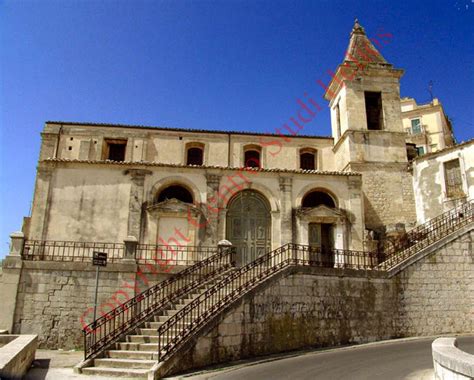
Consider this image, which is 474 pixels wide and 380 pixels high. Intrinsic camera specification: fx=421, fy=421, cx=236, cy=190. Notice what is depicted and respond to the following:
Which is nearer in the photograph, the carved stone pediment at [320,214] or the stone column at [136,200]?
the stone column at [136,200]

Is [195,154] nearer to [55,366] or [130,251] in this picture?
[130,251]

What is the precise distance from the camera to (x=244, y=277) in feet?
42.9

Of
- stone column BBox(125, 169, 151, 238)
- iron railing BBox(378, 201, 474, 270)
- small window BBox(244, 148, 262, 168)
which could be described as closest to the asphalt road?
iron railing BBox(378, 201, 474, 270)

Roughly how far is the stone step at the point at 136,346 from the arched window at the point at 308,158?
18.2m

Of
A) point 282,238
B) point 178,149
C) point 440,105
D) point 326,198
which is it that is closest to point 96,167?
point 178,149

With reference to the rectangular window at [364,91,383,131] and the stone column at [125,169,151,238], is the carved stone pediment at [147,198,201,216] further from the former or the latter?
the rectangular window at [364,91,383,131]

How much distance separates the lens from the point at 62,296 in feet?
46.2

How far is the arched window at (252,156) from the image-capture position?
25953 mm

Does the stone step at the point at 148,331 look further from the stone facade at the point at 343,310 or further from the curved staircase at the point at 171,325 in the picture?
the stone facade at the point at 343,310

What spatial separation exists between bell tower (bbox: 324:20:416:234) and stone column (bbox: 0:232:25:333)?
16.5 metres

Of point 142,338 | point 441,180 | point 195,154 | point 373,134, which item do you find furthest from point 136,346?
point 373,134

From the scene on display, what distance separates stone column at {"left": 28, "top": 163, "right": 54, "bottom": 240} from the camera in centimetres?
1836

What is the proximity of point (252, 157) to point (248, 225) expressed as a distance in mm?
7108

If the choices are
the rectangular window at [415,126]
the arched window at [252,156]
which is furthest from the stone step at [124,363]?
the rectangular window at [415,126]
